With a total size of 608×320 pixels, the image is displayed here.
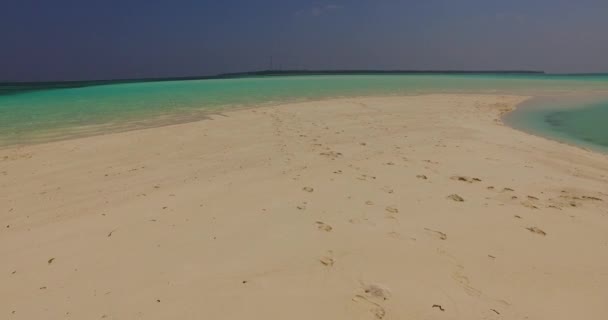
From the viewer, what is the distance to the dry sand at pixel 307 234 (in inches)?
105

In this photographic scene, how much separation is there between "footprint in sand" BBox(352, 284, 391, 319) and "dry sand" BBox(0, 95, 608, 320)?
0.01 meters

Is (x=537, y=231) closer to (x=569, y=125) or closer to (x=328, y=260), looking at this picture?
(x=328, y=260)

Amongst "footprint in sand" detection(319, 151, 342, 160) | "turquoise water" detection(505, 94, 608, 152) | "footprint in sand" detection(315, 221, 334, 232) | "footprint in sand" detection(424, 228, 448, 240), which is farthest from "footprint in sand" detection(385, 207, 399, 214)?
"turquoise water" detection(505, 94, 608, 152)

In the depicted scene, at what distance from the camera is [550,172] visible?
5965 millimetres

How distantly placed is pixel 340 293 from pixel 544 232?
2457mm

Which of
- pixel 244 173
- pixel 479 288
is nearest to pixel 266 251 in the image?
pixel 479 288

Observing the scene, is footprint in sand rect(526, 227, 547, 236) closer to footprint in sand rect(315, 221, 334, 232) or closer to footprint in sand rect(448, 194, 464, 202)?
footprint in sand rect(448, 194, 464, 202)

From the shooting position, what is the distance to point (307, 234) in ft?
12.3

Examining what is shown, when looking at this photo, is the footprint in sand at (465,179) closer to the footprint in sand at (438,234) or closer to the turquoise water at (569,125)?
the footprint in sand at (438,234)

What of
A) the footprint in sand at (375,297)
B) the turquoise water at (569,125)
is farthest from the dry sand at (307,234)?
the turquoise water at (569,125)

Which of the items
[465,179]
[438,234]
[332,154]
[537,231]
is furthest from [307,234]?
[332,154]

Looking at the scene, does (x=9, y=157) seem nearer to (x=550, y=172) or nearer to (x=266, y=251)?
(x=266, y=251)

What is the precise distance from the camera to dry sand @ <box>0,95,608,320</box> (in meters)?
2.67

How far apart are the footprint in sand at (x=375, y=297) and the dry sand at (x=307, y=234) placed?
0.01m
